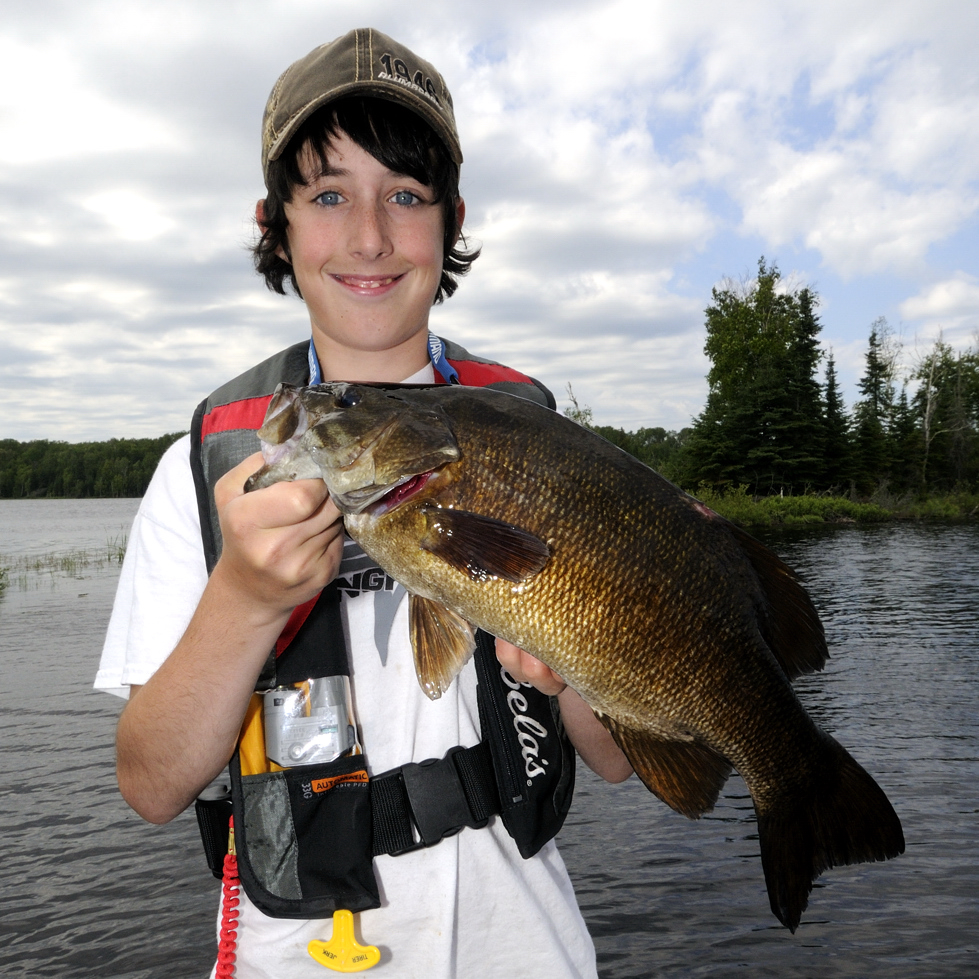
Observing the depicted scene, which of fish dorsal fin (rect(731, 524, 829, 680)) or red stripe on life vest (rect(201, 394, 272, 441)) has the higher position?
red stripe on life vest (rect(201, 394, 272, 441))

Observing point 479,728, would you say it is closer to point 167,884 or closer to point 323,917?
point 323,917

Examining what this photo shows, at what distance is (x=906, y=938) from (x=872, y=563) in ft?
65.2

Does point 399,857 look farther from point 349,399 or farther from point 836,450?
point 836,450

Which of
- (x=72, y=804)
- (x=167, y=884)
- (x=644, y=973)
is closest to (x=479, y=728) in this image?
(x=644, y=973)

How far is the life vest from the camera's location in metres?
2.04

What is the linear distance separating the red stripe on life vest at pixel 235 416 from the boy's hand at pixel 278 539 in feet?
1.74

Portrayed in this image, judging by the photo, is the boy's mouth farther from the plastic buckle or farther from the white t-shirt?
the plastic buckle

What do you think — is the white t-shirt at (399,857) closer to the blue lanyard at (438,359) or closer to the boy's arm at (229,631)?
the boy's arm at (229,631)

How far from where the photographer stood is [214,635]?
183 centimetres

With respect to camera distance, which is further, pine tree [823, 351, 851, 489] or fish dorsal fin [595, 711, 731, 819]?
pine tree [823, 351, 851, 489]

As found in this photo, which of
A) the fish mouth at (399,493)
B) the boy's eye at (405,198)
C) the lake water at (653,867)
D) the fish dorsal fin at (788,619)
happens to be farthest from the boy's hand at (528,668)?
the lake water at (653,867)

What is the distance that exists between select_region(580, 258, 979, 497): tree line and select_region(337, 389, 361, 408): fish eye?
4382 centimetres

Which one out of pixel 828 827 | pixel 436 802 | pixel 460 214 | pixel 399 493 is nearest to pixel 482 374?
pixel 460 214

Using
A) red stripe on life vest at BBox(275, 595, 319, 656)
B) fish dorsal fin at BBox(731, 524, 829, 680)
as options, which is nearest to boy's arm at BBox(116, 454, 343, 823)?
red stripe on life vest at BBox(275, 595, 319, 656)
